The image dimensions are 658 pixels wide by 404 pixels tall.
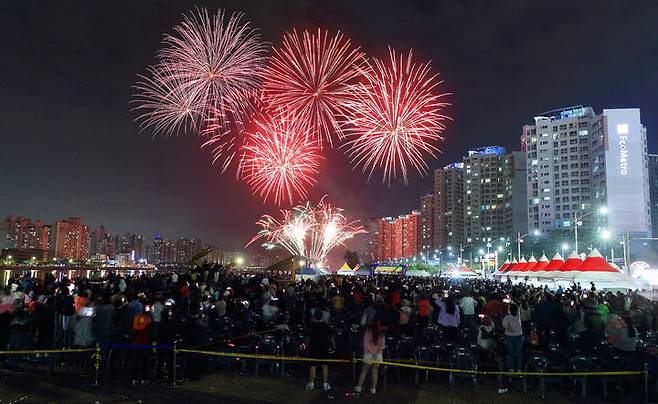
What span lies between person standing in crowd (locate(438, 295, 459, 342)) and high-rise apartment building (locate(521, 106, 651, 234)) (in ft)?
309

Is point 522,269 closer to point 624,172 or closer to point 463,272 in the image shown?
point 463,272

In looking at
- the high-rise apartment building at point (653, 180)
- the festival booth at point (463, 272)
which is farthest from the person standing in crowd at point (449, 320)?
the high-rise apartment building at point (653, 180)

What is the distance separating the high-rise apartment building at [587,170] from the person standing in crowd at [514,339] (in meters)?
95.7

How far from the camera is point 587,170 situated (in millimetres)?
123000

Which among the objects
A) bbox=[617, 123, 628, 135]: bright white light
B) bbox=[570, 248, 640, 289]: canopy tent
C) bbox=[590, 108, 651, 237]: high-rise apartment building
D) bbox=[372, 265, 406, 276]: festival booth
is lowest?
bbox=[570, 248, 640, 289]: canopy tent

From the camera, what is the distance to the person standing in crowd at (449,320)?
45.6 feet

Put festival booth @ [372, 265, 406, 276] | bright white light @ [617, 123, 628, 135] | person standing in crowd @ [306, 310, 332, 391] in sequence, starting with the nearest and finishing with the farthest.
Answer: person standing in crowd @ [306, 310, 332, 391] → festival booth @ [372, 265, 406, 276] → bright white light @ [617, 123, 628, 135]

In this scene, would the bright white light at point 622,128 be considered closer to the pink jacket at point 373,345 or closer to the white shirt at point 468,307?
the white shirt at point 468,307

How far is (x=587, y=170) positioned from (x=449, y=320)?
405ft

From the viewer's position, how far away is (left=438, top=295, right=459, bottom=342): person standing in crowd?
13.9 metres

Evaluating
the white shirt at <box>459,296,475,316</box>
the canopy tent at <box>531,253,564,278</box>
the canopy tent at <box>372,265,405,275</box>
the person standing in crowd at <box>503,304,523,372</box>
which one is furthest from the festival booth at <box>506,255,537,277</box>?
the person standing in crowd at <box>503,304,523,372</box>

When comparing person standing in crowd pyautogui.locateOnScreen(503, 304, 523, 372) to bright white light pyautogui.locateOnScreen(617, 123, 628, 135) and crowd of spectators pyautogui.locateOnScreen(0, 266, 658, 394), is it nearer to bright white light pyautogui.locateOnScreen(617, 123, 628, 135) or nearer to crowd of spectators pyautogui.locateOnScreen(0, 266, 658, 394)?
crowd of spectators pyautogui.locateOnScreen(0, 266, 658, 394)

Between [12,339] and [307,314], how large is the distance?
8.05 metres

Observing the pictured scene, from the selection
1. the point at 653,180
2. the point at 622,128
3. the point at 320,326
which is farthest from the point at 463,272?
the point at 653,180
